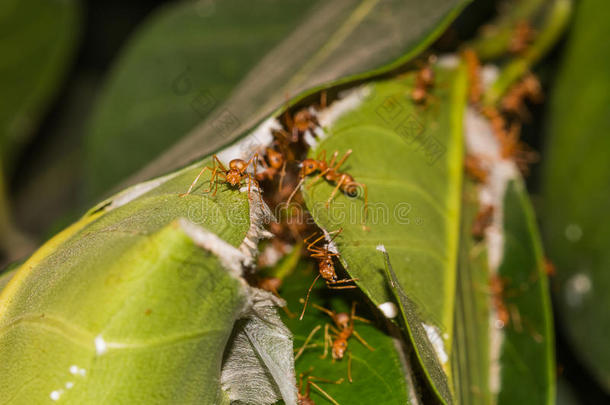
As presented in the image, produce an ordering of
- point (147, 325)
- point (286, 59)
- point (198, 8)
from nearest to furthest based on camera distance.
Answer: point (147, 325), point (286, 59), point (198, 8)

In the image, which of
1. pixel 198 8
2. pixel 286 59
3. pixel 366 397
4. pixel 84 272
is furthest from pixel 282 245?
pixel 198 8

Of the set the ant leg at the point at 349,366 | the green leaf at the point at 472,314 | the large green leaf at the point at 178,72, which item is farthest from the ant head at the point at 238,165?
the large green leaf at the point at 178,72

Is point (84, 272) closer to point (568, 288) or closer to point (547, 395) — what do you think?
point (547, 395)

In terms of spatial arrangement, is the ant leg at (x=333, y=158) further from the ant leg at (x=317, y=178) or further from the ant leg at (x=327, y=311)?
the ant leg at (x=327, y=311)

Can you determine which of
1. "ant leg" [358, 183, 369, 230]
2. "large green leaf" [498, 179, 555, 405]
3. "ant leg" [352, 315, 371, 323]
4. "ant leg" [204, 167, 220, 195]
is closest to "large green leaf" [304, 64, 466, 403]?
"ant leg" [358, 183, 369, 230]

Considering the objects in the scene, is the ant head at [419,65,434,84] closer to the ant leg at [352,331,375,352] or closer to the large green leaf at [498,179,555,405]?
the large green leaf at [498,179,555,405]
